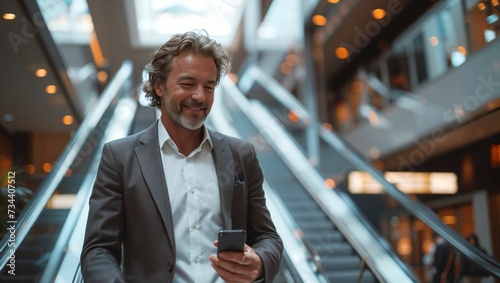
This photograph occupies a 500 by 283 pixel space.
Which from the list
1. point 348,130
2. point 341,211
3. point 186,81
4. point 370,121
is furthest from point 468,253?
point 348,130

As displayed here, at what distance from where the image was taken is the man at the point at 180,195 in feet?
5.22

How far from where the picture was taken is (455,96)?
884 centimetres

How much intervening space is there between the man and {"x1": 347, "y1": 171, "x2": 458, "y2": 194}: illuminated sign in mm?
5149

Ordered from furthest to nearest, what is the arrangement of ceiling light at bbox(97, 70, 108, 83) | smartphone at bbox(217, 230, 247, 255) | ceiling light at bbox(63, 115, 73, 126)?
ceiling light at bbox(97, 70, 108, 83)
ceiling light at bbox(63, 115, 73, 126)
smartphone at bbox(217, 230, 247, 255)

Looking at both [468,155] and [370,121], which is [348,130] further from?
[468,155]

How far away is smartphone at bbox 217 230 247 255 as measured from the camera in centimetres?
145

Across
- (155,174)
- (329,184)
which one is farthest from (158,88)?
(329,184)

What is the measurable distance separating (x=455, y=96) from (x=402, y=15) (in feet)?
12.3

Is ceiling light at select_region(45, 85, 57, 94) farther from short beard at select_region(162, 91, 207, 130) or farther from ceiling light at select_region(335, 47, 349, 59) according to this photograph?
ceiling light at select_region(335, 47, 349, 59)

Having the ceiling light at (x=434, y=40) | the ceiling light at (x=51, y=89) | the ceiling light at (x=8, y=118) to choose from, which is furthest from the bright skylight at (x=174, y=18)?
the ceiling light at (x=8, y=118)

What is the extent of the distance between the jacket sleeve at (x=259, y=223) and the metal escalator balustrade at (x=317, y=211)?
10.2 feet

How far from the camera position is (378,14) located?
11859 millimetres

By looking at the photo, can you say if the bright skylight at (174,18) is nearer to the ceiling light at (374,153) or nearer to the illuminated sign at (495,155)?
the ceiling light at (374,153)

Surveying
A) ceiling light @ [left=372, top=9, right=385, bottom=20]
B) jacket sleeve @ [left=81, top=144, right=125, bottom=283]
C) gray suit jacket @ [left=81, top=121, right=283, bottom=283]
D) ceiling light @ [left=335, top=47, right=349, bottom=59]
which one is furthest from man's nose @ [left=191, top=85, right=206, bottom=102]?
ceiling light @ [left=335, top=47, right=349, bottom=59]
